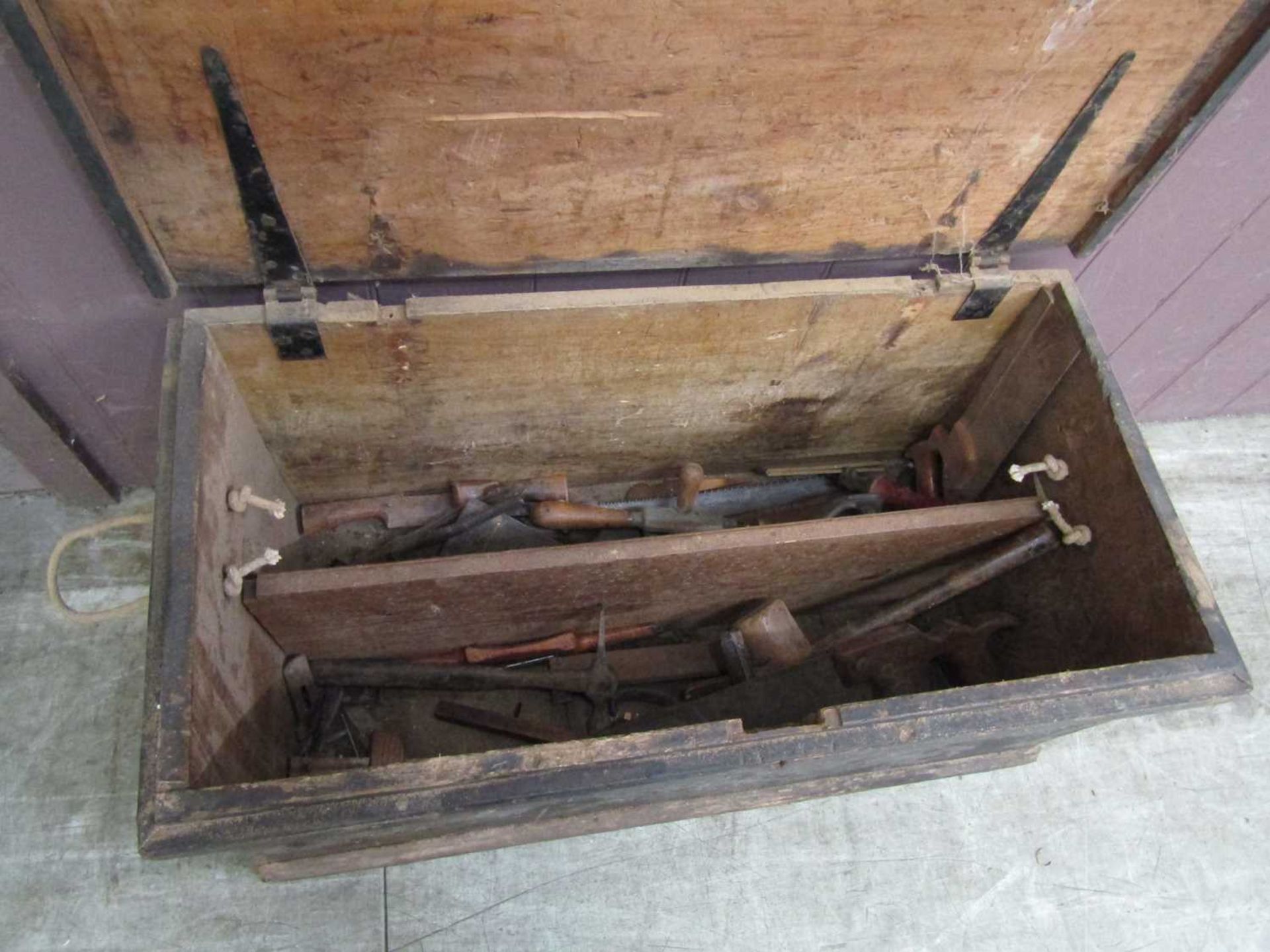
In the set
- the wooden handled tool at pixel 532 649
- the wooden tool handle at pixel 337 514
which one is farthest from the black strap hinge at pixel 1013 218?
the wooden tool handle at pixel 337 514

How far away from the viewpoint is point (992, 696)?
1.34 meters

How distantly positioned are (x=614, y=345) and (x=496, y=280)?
248 millimetres

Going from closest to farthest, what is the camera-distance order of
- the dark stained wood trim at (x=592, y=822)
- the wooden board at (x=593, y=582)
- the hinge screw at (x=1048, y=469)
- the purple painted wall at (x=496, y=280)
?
the purple painted wall at (x=496, y=280) < the wooden board at (x=593, y=582) < the dark stained wood trim at (x=592, y=822) < the hinge screw at (x=1048, y=469)

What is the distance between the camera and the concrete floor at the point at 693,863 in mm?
1725

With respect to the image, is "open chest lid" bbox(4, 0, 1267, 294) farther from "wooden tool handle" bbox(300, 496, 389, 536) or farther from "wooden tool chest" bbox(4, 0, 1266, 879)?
"wooden tool handle" bbox(300, 496, 389, 536)

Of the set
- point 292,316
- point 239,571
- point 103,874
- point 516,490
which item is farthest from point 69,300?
point 103,874

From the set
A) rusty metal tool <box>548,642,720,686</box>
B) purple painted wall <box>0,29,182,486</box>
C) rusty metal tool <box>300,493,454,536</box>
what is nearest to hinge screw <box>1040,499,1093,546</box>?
rusty metal tool <box>548,642,720,686</box>

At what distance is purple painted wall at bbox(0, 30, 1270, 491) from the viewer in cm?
139

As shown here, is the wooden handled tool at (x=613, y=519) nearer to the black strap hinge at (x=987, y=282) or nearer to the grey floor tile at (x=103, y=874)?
the black strap hinge at (x=987, y=282)

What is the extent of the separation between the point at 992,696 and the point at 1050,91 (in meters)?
0.95

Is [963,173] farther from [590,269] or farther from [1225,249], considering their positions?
[1225,249]

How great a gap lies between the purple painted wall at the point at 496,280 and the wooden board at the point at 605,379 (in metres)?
0.11

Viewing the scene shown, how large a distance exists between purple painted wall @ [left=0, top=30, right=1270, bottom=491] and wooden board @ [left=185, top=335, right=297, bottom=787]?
0.83 ft

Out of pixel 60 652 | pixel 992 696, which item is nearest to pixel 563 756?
pixel 992 696
